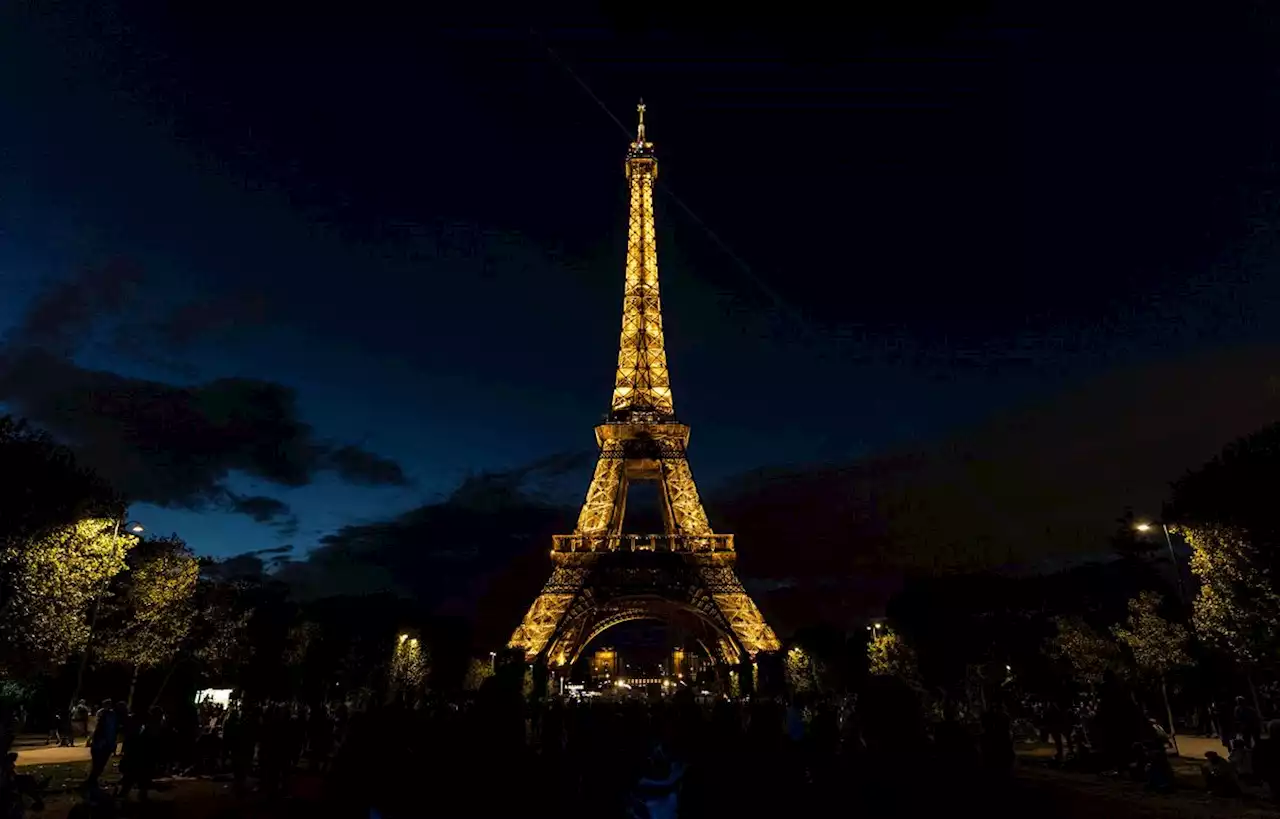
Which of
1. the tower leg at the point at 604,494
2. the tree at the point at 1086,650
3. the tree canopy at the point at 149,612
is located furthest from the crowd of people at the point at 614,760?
the tower leg at the point at 604,494

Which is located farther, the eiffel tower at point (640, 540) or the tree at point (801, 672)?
the tree at point (801, 672)

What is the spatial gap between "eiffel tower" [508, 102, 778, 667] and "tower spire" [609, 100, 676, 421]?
89mm

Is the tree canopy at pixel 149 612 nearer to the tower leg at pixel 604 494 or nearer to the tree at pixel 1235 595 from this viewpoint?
the tower leg at pixel 604 494

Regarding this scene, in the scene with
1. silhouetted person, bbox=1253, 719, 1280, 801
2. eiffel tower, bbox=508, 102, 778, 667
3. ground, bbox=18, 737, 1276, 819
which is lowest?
ground, bbox=18, 737, 1276, 819

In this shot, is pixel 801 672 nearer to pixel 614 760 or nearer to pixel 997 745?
pixel 614 760

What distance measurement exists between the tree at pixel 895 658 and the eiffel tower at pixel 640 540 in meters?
8.39

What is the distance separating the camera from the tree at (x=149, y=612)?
31.4 metres

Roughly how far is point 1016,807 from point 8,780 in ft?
54.9

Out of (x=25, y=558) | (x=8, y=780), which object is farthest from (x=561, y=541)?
(x=8, y=780)

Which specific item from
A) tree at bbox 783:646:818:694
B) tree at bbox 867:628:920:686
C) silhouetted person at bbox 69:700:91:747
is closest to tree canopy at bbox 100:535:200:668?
silhouetted person at bbox 69:700:91:747

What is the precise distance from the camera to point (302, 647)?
201 feet

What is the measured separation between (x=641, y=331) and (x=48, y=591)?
50.2m

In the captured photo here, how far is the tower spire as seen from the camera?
67375mm

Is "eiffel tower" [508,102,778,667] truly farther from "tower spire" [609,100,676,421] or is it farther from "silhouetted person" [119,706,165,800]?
"silhouetted person" [119,706,165,800]
